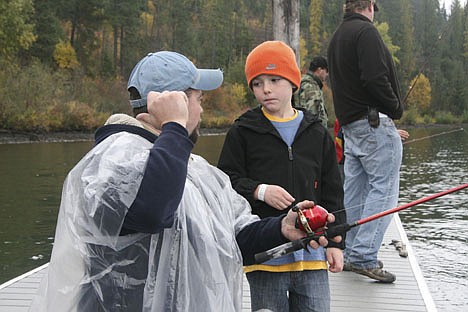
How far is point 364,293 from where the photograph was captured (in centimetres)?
504

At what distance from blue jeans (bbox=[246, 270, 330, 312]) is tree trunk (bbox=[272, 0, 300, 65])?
4881 millimetres

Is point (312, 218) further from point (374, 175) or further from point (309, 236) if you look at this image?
point (374, 175)

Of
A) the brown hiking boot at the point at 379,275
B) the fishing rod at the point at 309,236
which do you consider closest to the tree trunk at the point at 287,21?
the brown hiking boot at the point at 379,275

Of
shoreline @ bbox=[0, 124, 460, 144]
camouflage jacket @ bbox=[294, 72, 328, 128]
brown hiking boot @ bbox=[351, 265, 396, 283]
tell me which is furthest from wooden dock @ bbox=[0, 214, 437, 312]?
shoreline @ bbox=[0, 124, 460, 144]

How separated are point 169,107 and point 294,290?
4.69ft

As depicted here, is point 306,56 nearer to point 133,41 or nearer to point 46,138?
point 133,41

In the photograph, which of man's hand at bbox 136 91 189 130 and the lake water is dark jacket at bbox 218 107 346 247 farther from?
the lake water

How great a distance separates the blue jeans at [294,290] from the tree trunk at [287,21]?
488 centimetres

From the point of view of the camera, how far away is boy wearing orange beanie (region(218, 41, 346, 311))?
3287 mm

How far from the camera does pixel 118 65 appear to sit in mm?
74750

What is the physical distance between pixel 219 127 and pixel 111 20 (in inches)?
706

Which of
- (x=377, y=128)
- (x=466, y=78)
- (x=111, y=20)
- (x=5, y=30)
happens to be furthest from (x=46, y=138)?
(x=466, y=78)

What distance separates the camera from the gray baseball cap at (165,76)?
239 centimetres

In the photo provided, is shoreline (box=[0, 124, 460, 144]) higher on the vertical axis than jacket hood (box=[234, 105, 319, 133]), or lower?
lower
